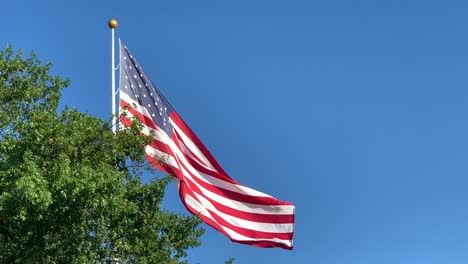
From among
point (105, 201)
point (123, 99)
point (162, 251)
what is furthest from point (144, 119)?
point (105, 201)

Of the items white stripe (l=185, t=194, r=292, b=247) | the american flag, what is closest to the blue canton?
the american flag

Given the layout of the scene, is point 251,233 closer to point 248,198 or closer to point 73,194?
point 248,198

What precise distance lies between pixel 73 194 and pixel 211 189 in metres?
8.62

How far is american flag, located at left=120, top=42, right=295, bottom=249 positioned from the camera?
70.6ft

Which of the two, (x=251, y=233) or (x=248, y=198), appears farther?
(x=248, y=198)

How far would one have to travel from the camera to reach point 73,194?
14.2 metres

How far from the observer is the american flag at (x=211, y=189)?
21.5 meters


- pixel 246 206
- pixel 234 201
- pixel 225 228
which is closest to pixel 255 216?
pixel 246 206

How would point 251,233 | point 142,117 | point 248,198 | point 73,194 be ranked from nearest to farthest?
point 73,194
point 142,117
point 251,233
point 248,198

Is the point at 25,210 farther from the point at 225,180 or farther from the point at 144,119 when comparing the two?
the point at 225,180

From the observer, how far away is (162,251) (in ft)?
57.4

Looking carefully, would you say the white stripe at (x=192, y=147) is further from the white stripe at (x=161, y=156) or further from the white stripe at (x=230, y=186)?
the white stripe at (x=161, y=156)

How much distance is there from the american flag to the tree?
2707 mm

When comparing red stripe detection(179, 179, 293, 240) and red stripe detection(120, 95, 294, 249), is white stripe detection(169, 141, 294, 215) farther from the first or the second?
red stripe detection(179, 179, 293, 240)
